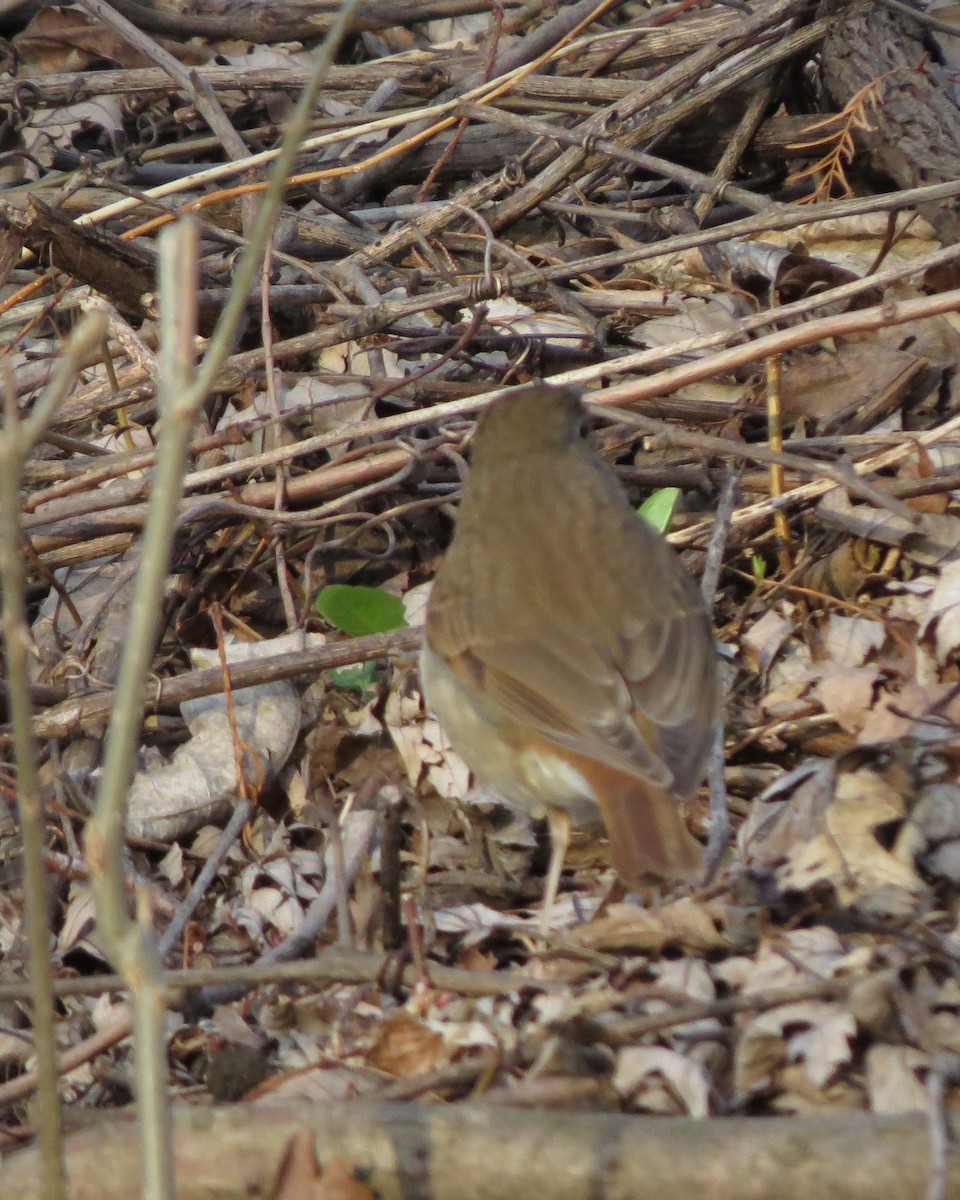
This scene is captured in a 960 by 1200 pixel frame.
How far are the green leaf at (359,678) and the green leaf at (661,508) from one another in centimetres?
98

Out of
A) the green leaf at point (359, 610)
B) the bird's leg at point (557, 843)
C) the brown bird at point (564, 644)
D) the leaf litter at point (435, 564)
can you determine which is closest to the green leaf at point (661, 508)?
the leaf litter at point (435, 564)

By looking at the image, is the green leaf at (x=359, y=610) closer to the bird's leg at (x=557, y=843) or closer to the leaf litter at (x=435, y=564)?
the leaf litter at (x=435, y=564)

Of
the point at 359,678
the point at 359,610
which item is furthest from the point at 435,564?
the point at 359,678

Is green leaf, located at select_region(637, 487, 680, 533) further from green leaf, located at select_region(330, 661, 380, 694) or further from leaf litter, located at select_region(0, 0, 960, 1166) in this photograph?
green leaf, located at select_region(330, 661, 380, 694)

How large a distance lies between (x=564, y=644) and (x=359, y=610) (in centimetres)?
115

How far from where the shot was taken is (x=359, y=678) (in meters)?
4.70

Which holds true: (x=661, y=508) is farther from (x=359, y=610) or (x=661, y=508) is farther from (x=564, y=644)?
(x=564, y=644)

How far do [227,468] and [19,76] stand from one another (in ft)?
9.83

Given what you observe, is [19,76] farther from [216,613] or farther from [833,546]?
[833,546]

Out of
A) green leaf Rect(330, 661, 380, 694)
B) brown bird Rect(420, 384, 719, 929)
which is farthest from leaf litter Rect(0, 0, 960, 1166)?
brown bird Rect(420, 384, 719, 929)

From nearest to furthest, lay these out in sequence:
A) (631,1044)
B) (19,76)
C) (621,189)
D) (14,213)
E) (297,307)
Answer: (631,1044)
(14,213)
(297,307)
(621,189)
(19,76)

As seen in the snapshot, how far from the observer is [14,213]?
5.05 meters

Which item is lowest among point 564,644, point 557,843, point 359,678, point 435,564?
point 557,843

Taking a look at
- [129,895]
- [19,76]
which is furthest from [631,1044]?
[19,76]
